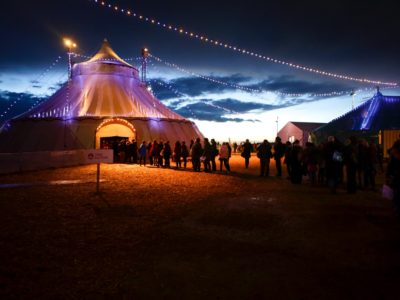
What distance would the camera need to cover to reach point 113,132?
69.0 ft

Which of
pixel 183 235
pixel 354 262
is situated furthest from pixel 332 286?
pixel 183 235

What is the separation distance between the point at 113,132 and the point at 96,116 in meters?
1.33

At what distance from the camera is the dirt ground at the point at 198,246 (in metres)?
3.39

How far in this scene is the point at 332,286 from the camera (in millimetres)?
3428

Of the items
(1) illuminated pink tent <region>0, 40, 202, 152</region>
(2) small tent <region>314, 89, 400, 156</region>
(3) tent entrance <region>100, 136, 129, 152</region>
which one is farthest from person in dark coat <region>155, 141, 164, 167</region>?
(2) small tent <region>314, 89, 400, 156</region>

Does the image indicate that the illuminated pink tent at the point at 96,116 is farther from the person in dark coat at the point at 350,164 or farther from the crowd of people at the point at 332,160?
the person in dark coat at the point at 350,164

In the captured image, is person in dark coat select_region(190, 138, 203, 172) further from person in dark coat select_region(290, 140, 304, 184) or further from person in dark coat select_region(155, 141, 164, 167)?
person in dark coat select_region(290, 140, 304, 184)

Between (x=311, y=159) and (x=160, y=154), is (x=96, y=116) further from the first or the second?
(x=311, y=159)

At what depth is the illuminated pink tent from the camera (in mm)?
20009

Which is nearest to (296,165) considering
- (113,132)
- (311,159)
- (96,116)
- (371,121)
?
(311,159)

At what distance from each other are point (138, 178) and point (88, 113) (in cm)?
1022

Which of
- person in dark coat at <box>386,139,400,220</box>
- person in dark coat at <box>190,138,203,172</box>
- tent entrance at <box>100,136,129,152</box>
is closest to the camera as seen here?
person in dark coat at <box>386,139,400,220</box>

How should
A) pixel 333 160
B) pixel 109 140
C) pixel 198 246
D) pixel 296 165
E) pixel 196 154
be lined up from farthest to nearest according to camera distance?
1. pixel 109 140
2. pixel 196 154
3. pixel 296 165
4. pixel 333 160
5. pixel 198 246

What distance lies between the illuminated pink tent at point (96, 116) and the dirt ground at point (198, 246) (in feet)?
39.5
